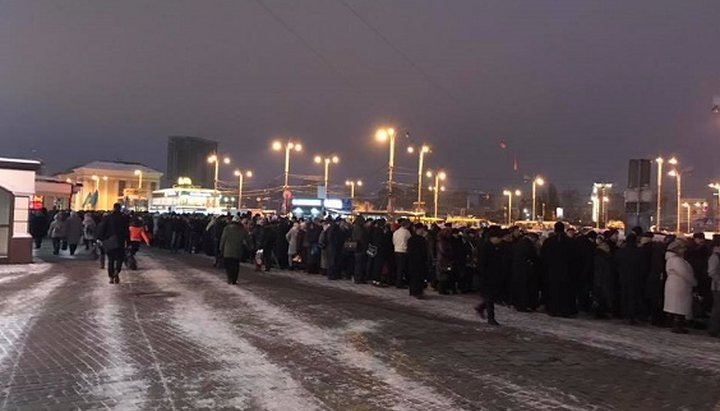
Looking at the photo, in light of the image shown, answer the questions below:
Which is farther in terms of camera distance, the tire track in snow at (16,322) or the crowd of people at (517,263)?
the crowd of people at (517,263)

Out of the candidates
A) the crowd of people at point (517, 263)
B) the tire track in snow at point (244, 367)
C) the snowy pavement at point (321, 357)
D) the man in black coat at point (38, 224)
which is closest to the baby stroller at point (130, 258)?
the crowd of people at point (517, 263)

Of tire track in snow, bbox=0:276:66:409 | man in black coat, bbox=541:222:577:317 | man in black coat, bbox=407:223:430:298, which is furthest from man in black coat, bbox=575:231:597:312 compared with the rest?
tire track in snow, bbox=0:276:66:409

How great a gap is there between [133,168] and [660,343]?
394 feet

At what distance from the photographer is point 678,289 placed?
1191 centimetres

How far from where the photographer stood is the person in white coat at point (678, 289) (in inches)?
468

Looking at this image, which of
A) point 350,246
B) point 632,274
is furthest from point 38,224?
point 632,274

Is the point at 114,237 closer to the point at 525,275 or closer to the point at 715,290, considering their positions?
the point at 525,275

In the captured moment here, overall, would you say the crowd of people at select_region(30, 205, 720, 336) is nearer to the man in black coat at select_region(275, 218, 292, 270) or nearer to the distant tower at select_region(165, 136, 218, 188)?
the man in black coat at select_region(275, 218, 292, 270)

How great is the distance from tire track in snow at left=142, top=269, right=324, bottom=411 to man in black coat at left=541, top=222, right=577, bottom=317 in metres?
6.47

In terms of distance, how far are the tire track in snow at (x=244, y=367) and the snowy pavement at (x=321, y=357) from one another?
29 millimetres

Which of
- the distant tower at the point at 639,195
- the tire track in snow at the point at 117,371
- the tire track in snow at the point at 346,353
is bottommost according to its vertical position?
the tire track in snow at the point at 117,371

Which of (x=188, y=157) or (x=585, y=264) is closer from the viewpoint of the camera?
(x=585, y=264)

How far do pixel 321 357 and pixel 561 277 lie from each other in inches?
249

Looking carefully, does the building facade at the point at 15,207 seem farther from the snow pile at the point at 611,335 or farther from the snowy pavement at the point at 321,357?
the snow pile at the point at 611,335
